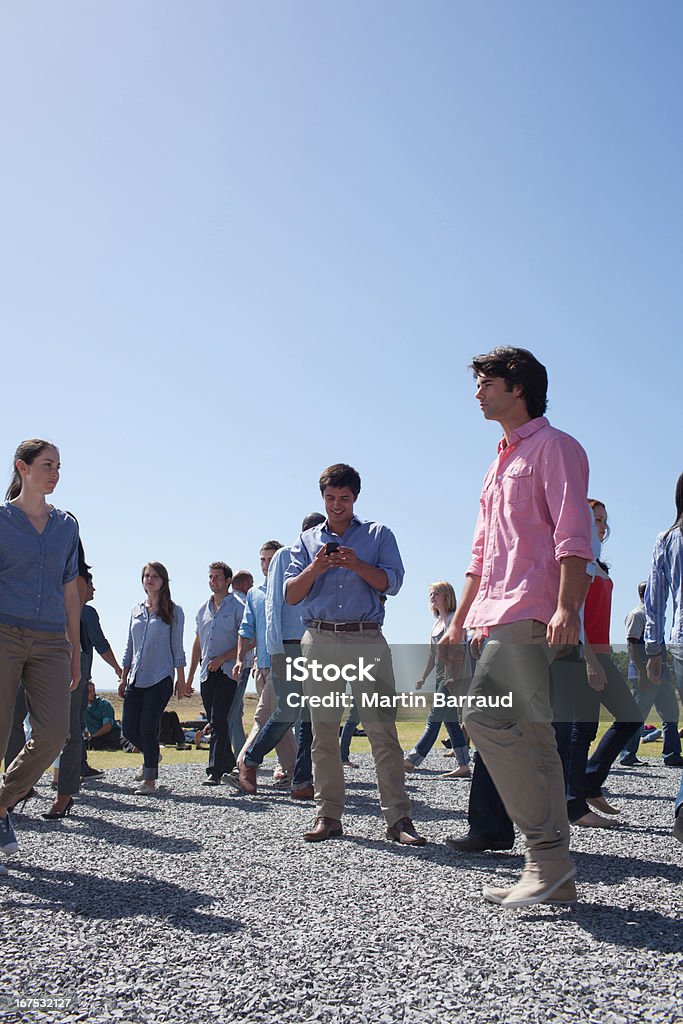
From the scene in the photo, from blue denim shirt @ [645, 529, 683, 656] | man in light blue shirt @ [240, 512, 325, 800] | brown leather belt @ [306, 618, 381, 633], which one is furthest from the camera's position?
man in light blue shirt @ [240, 512, 325, 800]

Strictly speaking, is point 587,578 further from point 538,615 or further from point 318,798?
point 318,798

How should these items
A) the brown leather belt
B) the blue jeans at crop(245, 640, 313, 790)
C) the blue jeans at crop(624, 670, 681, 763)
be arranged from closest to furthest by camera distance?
the brown leather belt → the blue jeans at crop(245, 640, 313, 790) → the blue jeans at crop(624, 670, 681, 763)

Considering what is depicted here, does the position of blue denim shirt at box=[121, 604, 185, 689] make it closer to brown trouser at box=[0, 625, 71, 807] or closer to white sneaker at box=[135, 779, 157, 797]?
white sneaker at box=[135, 779, 157, 797]

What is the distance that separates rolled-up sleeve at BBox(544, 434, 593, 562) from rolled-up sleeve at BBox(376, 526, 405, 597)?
1.96 m

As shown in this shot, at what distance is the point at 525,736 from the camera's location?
369 cm

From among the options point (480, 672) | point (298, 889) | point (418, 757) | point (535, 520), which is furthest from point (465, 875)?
point (418, 757)

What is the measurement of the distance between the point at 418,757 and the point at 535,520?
6472mm

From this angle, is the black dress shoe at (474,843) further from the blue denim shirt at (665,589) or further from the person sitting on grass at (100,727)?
the person sitting on grass at (100,727)

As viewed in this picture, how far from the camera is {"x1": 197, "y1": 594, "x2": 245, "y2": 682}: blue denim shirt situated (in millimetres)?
9227

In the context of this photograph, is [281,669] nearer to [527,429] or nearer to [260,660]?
[260,660]

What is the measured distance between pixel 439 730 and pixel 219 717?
2.45 meters

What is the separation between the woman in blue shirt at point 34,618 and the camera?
181 inches

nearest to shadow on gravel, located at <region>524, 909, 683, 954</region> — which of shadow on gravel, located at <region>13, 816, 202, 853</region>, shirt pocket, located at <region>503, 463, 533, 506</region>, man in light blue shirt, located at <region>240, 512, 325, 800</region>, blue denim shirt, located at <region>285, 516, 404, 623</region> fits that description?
shirt pocket, located at <region>503, 463, 533, 506</region>

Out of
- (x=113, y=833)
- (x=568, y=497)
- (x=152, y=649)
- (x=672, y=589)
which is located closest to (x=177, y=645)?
(x=152, y=649)
